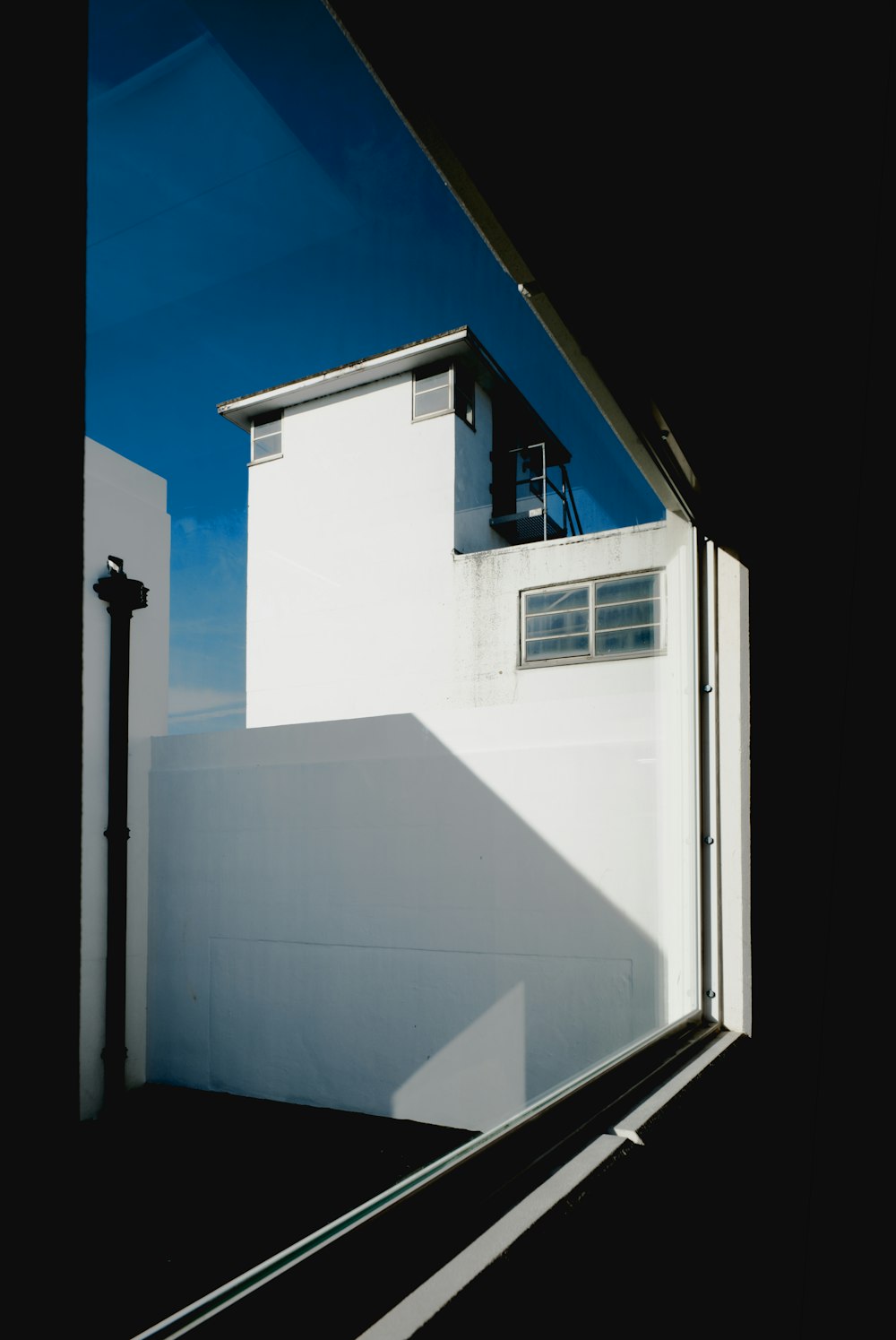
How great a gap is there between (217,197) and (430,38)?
71.9 inches

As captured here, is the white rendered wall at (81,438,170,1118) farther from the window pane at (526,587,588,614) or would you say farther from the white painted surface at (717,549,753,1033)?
the window pane at (526,587,588,614)

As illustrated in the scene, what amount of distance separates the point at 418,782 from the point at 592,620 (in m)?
1.80

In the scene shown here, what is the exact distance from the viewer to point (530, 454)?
3047mm

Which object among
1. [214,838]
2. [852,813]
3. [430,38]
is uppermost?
[430,38]

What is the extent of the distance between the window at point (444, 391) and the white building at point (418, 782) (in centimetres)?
1

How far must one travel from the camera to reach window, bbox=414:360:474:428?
3.58m

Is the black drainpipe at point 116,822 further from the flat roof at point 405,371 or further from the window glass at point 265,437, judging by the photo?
the flat roof at point 405,371

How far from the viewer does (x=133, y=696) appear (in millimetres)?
3781

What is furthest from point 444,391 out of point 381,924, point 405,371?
point 381,924

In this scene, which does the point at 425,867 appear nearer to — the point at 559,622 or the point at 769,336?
the point at 559,622

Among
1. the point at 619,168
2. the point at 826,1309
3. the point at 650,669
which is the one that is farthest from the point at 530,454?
the point at 826,1309

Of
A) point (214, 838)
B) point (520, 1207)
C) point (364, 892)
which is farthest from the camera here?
point (214, 838)

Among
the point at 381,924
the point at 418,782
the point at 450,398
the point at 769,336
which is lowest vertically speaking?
the point at 381,924

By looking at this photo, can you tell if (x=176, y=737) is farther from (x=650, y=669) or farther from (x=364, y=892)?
(x=650, y=669)
